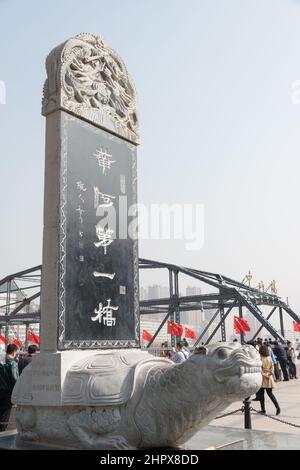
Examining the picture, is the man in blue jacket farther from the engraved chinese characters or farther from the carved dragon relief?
the carved dragon relief

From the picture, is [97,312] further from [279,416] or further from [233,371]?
[279,416]

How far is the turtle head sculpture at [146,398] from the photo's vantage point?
4.41 m

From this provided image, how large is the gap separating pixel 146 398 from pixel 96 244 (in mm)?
2226

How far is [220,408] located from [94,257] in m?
2.54

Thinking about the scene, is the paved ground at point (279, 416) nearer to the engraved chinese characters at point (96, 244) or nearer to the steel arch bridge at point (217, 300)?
the engraved chinese characters at point (96, 244)

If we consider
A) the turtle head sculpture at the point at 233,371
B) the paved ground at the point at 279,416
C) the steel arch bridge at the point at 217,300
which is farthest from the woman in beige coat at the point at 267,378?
the steel arch bridge at the point at 217,300

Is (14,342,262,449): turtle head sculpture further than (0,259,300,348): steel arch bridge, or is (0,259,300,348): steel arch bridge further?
(0,259,300,348): steel arch bridge

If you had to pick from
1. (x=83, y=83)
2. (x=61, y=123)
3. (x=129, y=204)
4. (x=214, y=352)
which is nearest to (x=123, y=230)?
(x=129, y=204)

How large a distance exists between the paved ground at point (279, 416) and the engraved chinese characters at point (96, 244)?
3361 millimetres

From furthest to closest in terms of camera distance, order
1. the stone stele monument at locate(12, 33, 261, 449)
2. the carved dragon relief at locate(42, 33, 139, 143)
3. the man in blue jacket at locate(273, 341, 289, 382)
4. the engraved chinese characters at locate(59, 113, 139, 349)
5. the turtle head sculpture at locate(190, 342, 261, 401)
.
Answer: the man in blue jacket at locate(273, 341, 289, 382) → the carved dragon relief at locate(42, 33, 139, 143) → the engraved chinese characters at locate(59, 113, 139, 349) → the stone stele monument at locate(12, 33, 261, 449) → the turtle head sculpture at locate(190, 342, 261, 401)

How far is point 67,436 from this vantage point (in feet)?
16.1

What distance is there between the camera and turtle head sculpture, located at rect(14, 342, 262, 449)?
441cm

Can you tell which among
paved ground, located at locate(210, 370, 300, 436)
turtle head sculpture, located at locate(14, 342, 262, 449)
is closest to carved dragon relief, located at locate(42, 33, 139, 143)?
turtle head sculpture, located at locate(14, 342, 262, 449)

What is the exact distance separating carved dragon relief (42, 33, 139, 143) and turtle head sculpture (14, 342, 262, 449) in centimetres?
347
